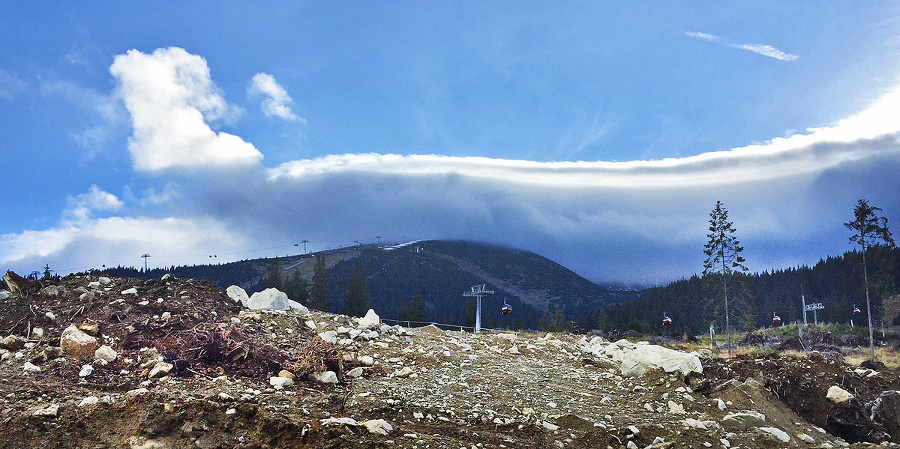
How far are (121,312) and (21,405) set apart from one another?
14.1 feet

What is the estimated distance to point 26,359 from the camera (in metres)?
11.2

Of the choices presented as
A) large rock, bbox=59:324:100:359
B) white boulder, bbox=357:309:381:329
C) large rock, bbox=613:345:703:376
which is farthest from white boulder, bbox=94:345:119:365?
large rock, bbox=613:345:703:376

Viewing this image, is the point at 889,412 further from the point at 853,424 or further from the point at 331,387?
the point at 331,387

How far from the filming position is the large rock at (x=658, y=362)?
1452cm

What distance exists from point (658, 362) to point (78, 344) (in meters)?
14.2

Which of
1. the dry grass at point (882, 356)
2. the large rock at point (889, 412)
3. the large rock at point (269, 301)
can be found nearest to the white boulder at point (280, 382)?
the large rock at point (269, 301)

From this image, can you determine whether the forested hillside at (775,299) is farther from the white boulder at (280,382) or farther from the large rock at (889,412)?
the white boulder at (280,382)

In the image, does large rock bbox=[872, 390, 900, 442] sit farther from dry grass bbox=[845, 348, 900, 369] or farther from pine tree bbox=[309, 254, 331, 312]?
pine tree bbox=[309, 254, 331, 312]

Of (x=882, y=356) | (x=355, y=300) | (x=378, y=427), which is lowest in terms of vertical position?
(x=882, y=356)

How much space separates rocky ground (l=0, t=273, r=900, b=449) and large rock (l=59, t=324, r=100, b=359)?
0.03 m

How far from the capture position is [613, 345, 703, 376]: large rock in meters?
14.5

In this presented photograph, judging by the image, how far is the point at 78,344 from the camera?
11.6 meters

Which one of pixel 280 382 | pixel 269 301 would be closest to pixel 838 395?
pixel 280 382

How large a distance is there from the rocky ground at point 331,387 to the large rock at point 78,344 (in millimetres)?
26
